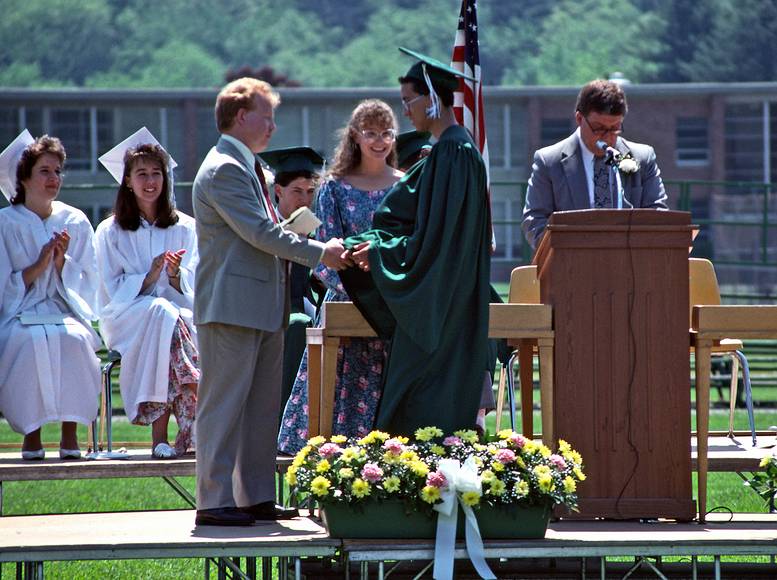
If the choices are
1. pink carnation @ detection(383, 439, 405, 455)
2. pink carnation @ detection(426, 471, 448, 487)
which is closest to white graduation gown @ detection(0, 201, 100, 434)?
pink carnation @ detection(383, 439, 405, 455)

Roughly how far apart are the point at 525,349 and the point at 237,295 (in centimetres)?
172

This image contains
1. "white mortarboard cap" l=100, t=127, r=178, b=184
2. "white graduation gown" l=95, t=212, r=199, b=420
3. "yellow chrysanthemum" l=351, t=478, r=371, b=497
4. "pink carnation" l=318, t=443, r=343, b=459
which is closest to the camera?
"yellow chrysanthemum" l=351, t=478, r=371, b=497

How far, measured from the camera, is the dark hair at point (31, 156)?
8391mm

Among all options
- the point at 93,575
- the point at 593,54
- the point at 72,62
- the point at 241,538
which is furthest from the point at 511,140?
the point at 72,62

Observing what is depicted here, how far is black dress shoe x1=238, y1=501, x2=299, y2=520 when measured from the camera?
6.78 meters

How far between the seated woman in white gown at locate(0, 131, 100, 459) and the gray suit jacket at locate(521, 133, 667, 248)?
2.56 meters

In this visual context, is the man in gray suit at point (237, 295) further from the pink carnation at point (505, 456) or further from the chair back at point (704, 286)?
the chair back at point (704, 286)

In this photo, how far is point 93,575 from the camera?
9383mm

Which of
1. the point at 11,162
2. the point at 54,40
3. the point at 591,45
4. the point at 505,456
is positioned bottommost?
the point at 505,456

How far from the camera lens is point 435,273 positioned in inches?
253

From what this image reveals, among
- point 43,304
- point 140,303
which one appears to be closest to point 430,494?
point 140,303

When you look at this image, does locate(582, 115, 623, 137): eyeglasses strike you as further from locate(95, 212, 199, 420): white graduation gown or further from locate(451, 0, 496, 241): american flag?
locate(95, 212, 199, 420): white graduation gown

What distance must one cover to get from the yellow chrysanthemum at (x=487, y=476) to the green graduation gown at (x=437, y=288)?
0.43 m

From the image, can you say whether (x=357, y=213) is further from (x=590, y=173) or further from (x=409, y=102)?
(x=590, y=173)
